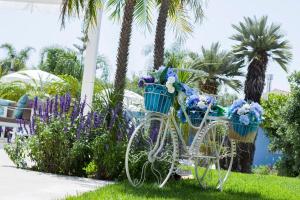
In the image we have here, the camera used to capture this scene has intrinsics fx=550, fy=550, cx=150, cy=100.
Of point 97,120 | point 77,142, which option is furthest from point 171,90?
point 77,142

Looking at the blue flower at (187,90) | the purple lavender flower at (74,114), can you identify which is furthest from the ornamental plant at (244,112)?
the purple lavender flower at (74,114)

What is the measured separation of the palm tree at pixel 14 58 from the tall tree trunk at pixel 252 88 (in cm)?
3085

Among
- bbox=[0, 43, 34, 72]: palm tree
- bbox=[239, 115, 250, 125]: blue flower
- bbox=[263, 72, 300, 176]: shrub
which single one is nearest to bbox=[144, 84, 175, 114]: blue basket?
bbox=[239, 115, 250, 125]: blue flower

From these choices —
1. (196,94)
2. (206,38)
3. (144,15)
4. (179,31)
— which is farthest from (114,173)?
(206,38)

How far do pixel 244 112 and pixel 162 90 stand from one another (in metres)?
1.37

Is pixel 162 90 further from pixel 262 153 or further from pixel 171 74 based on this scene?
pixel 262 153

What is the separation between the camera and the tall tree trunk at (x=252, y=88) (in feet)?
71.3

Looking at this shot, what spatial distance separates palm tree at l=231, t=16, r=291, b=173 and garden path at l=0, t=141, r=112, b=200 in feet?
53.8

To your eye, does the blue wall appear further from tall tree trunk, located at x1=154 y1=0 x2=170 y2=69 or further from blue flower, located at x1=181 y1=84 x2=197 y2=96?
blue flower, located at x1=181 y1=84 x2=197 y2=96

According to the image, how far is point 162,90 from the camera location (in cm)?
639

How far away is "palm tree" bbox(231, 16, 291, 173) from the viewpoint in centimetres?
2291

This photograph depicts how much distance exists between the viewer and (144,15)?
35.5 ft

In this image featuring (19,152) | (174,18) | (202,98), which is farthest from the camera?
(174,18)

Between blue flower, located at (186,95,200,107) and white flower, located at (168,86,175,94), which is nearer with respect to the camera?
white flower, located at (168,86,175,94)
